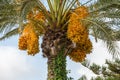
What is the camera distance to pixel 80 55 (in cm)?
1417

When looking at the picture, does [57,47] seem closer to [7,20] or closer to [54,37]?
[54,37]

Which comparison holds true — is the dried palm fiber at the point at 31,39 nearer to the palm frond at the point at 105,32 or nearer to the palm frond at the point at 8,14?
the palm frond at the point at 8,14

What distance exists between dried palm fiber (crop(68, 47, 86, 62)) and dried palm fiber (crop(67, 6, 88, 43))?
0.74m

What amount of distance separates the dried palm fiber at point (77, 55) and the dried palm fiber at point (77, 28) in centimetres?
74

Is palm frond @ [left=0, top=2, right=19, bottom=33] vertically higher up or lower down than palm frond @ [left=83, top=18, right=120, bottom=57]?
higher up

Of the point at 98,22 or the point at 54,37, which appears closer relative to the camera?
the point at 98,22

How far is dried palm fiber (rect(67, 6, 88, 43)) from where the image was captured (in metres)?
13.2

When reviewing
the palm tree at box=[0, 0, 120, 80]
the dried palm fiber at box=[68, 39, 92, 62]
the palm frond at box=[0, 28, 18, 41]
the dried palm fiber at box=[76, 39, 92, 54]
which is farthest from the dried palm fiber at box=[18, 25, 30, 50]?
the dried palm fiber at box=[76, 39, 92, 54]

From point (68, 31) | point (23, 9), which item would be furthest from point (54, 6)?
point (23, 9)

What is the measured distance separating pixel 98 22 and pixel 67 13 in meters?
1.47

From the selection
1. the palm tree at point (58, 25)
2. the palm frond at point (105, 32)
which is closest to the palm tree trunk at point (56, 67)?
the palm tree at point (58, 25)

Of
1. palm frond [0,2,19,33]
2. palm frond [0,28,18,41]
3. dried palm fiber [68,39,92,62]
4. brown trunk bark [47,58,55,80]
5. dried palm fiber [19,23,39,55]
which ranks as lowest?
brown trunk bark [47,58,55,80]

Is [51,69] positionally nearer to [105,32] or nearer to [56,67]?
[56,67]

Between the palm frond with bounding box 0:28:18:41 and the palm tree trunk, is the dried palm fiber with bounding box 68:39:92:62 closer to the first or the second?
the palm tree trunk
